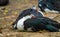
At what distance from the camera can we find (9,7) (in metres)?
9.29

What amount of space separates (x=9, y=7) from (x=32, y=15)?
377 centimetres

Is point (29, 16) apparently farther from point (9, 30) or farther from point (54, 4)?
point (54, 4)

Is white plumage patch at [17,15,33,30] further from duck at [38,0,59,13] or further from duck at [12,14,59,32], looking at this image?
duck at [38,0,59,13]

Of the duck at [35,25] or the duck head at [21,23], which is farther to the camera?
the duck head at [21,23]

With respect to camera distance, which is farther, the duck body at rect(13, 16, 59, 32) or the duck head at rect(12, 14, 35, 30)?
the duck head at rect(12, 14, 35, 30)

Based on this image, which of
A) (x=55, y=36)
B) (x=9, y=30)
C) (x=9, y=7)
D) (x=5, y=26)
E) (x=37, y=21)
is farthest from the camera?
(x=9, y=7)

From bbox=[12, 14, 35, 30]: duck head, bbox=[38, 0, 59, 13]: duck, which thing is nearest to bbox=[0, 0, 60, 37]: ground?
bbox=[12, 14, 35, 30]: duck head

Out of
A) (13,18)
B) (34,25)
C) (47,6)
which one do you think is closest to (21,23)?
(34,25)

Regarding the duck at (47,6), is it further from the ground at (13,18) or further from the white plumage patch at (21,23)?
the white plumage patch at (21,23)

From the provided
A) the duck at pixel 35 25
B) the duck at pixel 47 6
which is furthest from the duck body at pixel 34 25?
the duck at pixel 47 6

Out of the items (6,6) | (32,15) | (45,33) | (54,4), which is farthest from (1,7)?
(45,33)

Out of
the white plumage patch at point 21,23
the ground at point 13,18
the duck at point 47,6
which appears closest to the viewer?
the ground at point 13,18

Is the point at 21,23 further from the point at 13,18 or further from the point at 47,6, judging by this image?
the point at 47,6

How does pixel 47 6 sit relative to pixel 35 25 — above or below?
below
